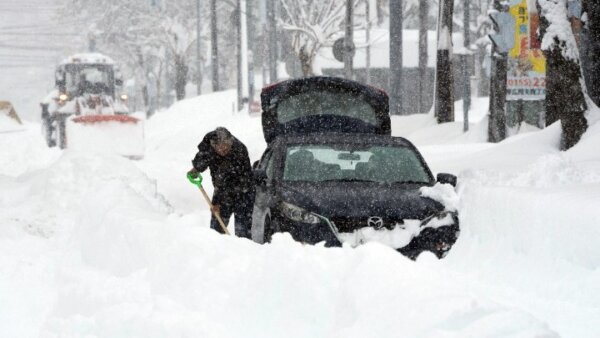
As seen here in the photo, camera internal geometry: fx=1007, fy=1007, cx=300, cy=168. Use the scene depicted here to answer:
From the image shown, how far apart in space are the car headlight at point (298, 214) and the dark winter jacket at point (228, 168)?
4.92ft

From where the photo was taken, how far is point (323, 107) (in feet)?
35.2

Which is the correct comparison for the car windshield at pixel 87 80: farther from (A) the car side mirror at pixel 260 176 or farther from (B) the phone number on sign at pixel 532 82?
(A) the car side mirror at pixel 260 176

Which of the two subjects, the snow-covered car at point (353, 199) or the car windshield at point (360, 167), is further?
the car windshield at point (360, 167)

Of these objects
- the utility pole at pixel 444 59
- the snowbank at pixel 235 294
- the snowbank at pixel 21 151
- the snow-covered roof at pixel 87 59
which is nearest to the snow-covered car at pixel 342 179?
the snowbank at pixel 235 294

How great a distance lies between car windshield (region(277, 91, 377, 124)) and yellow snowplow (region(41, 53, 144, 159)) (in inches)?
492

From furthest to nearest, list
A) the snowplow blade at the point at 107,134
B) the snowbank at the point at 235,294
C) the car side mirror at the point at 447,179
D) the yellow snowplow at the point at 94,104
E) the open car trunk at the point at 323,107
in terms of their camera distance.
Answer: the yellow snowplow at the point at 94,104
the snowplow blade at the point at 107,134
the open car trunk at the point at 323,107
the car side mirror at the point at 447,179
the snowbank at the point at 235,294

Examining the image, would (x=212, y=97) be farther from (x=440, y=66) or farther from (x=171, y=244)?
(x=171, y=244)

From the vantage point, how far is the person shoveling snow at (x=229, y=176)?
898 centimetres

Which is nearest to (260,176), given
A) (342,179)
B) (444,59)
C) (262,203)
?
(262,203)

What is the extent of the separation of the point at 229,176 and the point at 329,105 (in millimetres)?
2028

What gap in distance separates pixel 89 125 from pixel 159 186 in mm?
5906

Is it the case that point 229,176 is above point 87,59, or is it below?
above

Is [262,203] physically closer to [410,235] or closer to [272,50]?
[410,235]

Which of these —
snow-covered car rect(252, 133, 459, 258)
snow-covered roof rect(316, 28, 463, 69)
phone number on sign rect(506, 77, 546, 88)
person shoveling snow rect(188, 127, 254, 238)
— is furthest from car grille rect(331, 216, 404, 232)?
snow-covered roof rect(316, 28, 463, 69)
